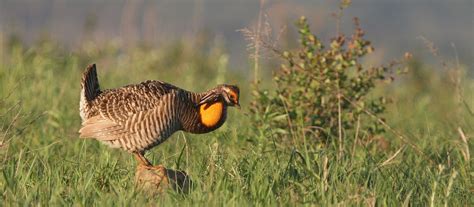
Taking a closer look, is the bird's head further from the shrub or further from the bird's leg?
the bird's leg

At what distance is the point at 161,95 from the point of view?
23.1ft

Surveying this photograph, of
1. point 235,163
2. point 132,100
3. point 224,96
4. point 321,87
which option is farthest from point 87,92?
point 321,87

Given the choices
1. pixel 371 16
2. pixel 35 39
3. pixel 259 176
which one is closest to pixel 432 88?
pixel 35 39

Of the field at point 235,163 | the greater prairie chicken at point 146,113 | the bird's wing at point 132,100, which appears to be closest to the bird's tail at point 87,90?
the greater prairie chicken at point 146,113

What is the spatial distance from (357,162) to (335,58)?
1.30 meters

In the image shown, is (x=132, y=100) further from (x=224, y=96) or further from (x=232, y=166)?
(x=232, y=166)

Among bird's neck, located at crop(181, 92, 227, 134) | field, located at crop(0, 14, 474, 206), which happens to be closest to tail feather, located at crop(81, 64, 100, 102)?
field, located at crop(0, 14, 474, 206)

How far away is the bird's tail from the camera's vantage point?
24.0ft

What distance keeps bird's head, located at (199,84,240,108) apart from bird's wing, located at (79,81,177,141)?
0.88 feet

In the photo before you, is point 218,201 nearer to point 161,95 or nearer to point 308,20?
point 161,95

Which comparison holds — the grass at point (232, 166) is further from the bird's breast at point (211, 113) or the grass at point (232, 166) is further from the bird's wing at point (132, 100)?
the bird's wing at point (132, 100)

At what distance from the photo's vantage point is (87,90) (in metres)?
7.36

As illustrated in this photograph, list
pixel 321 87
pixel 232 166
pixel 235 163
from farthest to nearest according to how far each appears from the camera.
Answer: pixel 321 87 < pixel 235 163 < pixel 232 166

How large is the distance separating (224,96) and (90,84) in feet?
3.01
